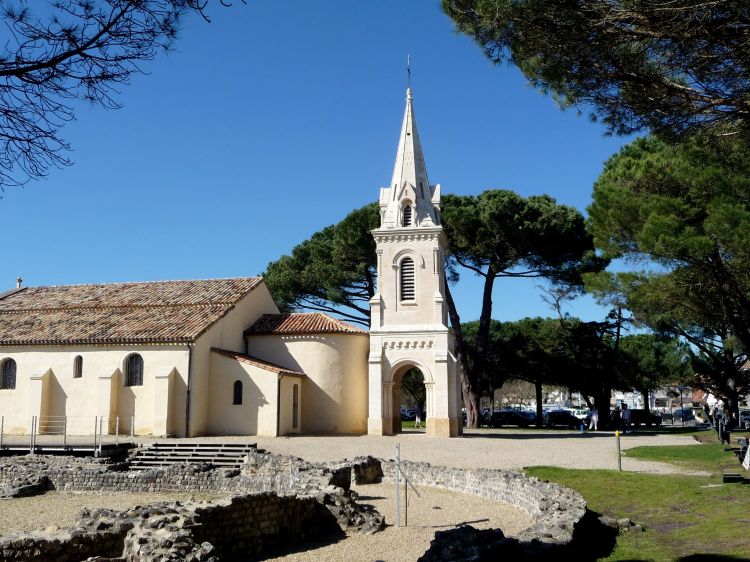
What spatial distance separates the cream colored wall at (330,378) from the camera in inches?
1318

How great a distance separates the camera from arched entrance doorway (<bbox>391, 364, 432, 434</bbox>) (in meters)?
33.6

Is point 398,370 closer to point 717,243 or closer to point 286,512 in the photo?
point 717,243

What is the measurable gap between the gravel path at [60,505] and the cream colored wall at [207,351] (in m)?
12.0

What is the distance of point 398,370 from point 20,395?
1829 cm

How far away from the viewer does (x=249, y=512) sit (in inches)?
454

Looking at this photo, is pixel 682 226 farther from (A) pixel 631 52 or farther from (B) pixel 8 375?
(B) pixel 8 375

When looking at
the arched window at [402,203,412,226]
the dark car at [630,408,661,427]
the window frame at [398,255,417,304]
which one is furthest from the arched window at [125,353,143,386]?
the dark car at [630,408,661,427]

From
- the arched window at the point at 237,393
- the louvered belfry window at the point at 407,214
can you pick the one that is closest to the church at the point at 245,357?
the arched window at the point at 237,393

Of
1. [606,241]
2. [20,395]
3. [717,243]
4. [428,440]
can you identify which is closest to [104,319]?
[20,395]

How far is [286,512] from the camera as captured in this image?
12430 mm

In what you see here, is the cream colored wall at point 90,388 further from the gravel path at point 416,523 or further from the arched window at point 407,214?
the gravel path at point 416,523

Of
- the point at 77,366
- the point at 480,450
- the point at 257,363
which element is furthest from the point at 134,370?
the point at 480,450

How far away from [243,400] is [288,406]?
2131mm

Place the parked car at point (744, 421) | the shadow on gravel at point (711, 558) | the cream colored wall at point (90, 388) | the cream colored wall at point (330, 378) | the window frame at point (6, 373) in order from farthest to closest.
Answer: the parked car at point (744, 421) < the cream colored wall at point (330, 378) < the window frame at point (6, 373) < the cream colored wall at point (90, 388) < the shadow on gravel at point (711, 558)
